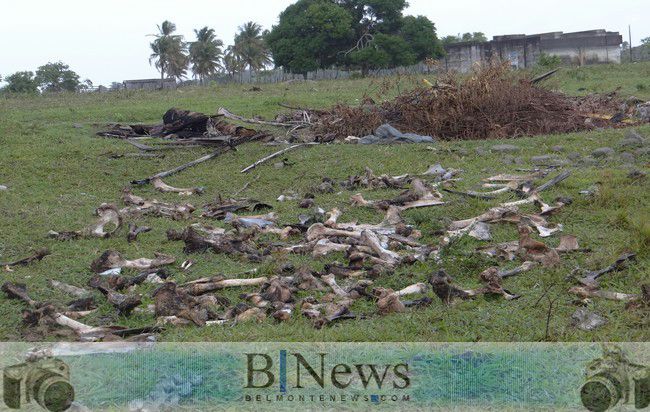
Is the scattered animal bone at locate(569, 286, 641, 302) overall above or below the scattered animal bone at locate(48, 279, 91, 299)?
Answer: below

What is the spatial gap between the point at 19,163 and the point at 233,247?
17.7 feet

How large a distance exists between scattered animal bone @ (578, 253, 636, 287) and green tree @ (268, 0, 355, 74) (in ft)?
121

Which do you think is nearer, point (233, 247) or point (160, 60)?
point (233, 247)

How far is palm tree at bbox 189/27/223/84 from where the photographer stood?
60.2m

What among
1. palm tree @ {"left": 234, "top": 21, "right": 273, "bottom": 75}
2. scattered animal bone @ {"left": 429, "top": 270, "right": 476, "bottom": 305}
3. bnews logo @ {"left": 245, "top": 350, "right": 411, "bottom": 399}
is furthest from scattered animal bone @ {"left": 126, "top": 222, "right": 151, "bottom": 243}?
palm tree @ {"left": 234, "top": 21, "right": 273, "bottom": 75}

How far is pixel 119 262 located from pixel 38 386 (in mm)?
2357

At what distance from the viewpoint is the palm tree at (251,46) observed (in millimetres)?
59250

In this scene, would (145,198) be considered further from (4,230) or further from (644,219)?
(644,219)

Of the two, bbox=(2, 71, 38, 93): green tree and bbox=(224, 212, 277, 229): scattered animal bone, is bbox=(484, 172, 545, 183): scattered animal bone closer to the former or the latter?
bbox=(224, 212, 277, 229): scattered animal bone

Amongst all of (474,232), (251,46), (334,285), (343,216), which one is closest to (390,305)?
(334,285)

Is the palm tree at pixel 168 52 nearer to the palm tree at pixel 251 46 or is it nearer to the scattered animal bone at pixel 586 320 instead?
the palm tree at pixel 251 46

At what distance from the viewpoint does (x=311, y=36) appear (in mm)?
41625

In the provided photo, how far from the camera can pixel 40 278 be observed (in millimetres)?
5297

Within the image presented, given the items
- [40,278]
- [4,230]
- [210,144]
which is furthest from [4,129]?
[40,278]
